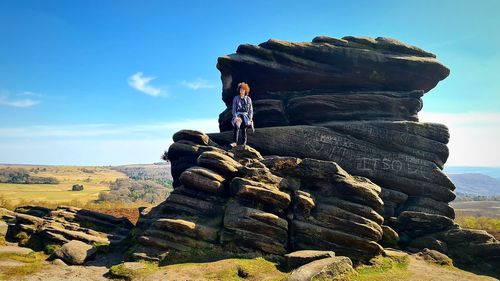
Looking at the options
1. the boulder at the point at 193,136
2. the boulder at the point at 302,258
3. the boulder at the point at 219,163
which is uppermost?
the boulder at the point at 193,136

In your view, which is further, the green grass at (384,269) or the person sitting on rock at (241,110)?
the person sitting on rock at (241,110)

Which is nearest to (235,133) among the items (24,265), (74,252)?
(74,252)

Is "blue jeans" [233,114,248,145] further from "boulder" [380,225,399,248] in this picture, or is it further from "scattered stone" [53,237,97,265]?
"scattered stone" [53,237,97,265]

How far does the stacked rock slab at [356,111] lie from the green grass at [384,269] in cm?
554

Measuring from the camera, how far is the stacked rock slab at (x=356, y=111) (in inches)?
1262

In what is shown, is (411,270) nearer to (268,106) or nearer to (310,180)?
(310,180)

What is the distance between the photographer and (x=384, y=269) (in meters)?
22.6

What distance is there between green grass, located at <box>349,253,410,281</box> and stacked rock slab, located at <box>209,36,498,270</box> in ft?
18.2

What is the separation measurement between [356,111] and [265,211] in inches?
689

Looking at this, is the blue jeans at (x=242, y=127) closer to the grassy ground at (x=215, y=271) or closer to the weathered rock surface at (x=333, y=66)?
the weathered rock surface at (x=333, y=66)

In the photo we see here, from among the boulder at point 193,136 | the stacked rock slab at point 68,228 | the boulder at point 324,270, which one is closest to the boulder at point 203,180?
the boulder at point 193,136

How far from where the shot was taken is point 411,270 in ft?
74.5

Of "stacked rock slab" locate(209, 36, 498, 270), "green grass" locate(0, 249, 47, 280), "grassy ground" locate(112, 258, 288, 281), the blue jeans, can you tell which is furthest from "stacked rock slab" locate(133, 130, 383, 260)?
"green grass" locate(0, 249, 47, 280)

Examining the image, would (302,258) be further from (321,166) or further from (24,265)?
(24,265)
